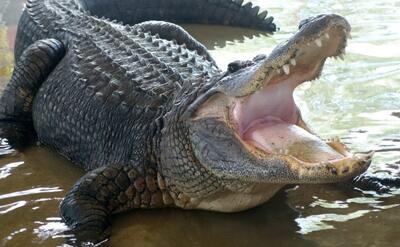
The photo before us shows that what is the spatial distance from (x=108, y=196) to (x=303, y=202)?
3.06ft

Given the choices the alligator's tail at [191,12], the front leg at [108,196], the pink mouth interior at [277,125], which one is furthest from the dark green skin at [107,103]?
the alligator's tail at [191,12]

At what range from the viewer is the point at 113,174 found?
9.95 feet

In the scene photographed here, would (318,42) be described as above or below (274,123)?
above

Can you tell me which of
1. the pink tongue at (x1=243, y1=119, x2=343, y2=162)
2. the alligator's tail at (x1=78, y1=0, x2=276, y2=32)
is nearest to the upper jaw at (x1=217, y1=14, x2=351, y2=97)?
the pink tongue at (x1=243, y1=119, x2=343, y2=162)

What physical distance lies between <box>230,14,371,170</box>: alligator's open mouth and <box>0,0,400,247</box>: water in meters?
0.43

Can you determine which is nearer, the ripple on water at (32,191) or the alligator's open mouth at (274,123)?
the alligator's open mouth at (274,123)

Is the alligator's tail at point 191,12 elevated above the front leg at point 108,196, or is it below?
above

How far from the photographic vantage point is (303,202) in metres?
3.09

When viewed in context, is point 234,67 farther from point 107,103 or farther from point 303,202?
point 107,103

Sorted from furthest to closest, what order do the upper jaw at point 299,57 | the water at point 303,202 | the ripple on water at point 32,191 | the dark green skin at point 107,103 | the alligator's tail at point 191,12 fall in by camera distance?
the alligator's tail at point 191,12 < the ripple on water at point 32,191 < the dark green skin at point 107,103 < the water at point 303,202 < the upper jaw at point 299,57

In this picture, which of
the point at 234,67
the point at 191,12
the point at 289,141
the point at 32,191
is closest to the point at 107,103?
the point at 32,191

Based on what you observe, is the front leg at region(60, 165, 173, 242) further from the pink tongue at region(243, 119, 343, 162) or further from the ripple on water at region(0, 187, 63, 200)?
the pink tongue at region(243, 119, 343, 162)

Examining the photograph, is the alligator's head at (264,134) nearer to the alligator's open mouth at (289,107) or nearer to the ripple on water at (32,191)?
the alligator's open mouth at (289,107)

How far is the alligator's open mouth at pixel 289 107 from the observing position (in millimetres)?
2336
